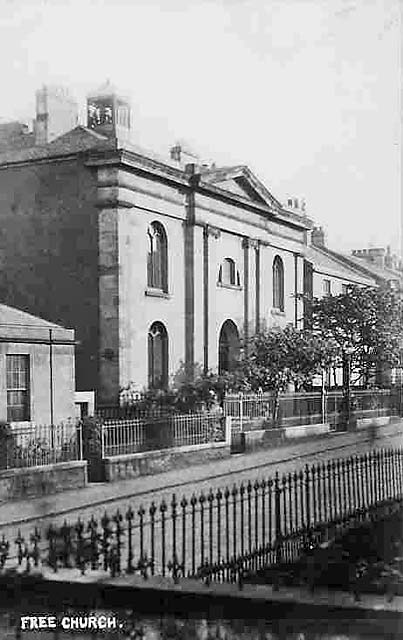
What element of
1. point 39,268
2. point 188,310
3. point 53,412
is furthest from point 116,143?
point 53,412

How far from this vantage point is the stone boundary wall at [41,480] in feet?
49.9

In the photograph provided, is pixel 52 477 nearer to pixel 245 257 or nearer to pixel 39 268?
pixel 39 268

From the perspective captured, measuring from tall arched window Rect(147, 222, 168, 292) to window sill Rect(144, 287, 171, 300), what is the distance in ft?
0.79

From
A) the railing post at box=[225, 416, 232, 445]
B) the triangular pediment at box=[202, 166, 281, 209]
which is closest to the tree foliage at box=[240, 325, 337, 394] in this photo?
the railing post at box=[225, 416, 232, 445]

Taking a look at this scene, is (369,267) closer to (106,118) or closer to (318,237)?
(318,237)

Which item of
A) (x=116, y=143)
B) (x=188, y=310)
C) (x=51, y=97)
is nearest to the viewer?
(x=51, y=97)

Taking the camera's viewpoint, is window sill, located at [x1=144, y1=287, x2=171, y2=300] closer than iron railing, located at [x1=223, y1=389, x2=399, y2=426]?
No

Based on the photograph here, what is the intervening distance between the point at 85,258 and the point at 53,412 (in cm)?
676

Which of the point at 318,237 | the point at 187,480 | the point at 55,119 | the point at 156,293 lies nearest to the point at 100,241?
the point at 156,293

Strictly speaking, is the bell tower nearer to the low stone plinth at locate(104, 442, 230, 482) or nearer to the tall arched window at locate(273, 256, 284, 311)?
the low stone plinth at locate(104, 442, 230, 482)

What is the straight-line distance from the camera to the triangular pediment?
30.1 metres

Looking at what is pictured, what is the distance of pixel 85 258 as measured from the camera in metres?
25.7

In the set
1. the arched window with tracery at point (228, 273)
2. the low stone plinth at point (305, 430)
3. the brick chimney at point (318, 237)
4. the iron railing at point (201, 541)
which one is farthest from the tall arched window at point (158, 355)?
the brick chimney at point (318, 237)

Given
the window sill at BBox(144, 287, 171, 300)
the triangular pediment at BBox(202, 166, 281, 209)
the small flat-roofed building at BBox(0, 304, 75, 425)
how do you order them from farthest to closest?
the triangular pediment at BBox(202, 166, 281, 209) → the window sill at BBox(144, 287, 171, 300) → the small flat-roofed building at BBox(0, 304, 75, 425)
